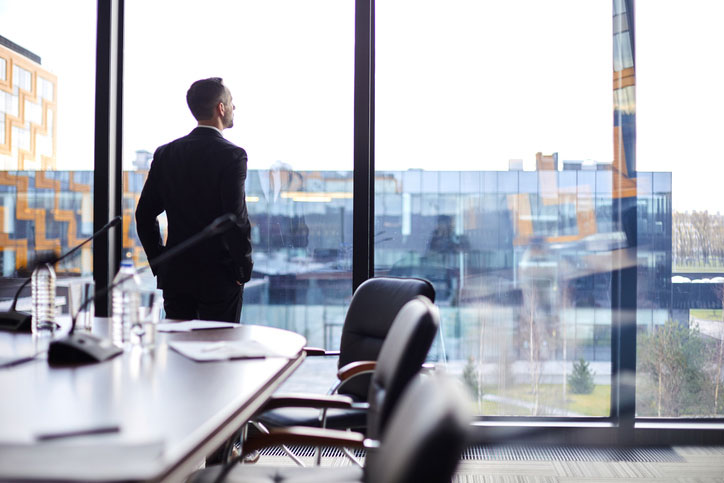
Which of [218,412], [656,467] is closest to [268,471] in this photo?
[218,412]

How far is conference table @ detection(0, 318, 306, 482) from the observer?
851 millimetres

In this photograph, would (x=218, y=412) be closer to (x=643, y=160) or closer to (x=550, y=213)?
(x=550, y=213)

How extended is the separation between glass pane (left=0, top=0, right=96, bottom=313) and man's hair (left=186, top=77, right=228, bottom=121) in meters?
1.15

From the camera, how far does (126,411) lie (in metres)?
1.11

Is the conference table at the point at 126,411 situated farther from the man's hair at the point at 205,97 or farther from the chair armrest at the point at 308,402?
the man's hair at the point at 205,97

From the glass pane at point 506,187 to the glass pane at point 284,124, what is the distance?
0.24 metres

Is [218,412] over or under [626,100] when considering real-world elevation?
under

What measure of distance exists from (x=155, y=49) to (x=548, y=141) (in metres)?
2.27

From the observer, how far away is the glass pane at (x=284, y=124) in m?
3.36

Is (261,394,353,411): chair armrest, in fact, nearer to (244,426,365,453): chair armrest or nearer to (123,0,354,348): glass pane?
(244,426,365,453): chair armrest

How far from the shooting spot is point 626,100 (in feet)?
10.6

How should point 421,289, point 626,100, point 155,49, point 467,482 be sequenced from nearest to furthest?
point 421,289 → point 467,482 → point 626,100 → point 155,49

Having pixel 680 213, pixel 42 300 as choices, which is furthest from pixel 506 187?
pixel 42 300

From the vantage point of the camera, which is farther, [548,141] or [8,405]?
[548,141]
